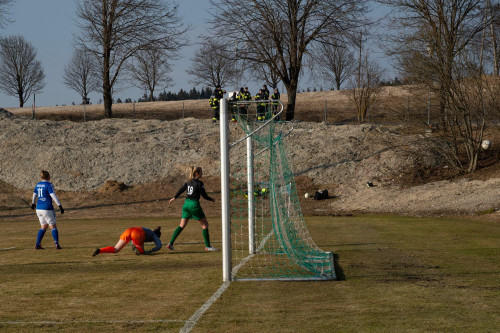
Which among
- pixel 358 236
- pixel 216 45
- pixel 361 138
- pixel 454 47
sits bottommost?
pixel 358 236

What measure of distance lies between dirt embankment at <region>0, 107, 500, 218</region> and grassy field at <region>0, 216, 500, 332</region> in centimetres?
1445

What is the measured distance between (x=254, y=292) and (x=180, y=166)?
30.5 metres

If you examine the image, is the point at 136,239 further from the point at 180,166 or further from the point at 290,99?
the point at 290,99

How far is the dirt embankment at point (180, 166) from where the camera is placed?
30.2m

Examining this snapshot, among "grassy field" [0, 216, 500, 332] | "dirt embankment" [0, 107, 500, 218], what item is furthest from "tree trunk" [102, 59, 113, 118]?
"grassy field" [0, 216, 500, 332]

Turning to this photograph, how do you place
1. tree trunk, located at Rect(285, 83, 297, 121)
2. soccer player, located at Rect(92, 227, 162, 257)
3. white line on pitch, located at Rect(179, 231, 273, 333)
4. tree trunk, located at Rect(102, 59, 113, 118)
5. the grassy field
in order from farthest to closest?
tree trunk, located at Rect(102, 59, 113, 118) → tree trunk, located at Rect(285, 83, 297, 121) → soccer player, located at Rect(92, 227, 162, 257) → the grassy field → white line on pitch, located at Rect(179, 231, 273, 333)

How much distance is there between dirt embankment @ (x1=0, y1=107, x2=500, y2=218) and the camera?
3022cm

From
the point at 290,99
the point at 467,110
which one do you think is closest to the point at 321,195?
the point at 467,110

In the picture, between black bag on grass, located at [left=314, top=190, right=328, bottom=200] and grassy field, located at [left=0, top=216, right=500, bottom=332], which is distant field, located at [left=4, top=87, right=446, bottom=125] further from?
grassy field, located at [left=0, top=216, right=500, bottom=332]

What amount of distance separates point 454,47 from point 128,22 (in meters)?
26.4

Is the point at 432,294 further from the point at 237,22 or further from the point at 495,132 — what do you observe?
the point at 237,22

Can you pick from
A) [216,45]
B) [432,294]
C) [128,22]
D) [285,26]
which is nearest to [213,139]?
[216,45]

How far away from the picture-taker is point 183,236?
18156mm

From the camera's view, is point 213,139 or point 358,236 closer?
point 358,236
